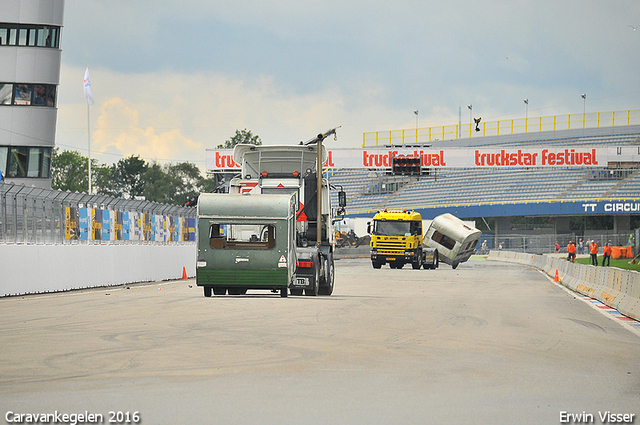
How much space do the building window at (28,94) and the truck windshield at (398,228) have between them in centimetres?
2199

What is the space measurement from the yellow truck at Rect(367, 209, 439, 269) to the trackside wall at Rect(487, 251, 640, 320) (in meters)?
8.66

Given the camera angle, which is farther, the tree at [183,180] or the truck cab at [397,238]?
the tree at [183,180]

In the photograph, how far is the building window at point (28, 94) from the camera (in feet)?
171

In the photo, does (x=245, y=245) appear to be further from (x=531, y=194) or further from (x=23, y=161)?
(x=531, y=194)

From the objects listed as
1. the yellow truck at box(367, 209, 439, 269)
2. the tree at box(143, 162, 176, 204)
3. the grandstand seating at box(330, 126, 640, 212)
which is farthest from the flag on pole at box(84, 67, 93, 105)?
the tree at box(143, 162, 176, 204)

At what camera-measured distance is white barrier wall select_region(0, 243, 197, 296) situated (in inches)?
842

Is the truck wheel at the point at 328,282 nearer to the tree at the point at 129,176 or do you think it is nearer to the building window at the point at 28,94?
the building window at the point at 28,94

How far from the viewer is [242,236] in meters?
21.5

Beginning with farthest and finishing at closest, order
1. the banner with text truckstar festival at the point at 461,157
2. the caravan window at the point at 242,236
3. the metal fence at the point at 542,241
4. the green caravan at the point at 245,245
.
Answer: the metal fence at the point at 542,241, the banner with text truckstar festival at the point at 461,157, the caravan window at the point at 242,236, the green caravan at the point at 245,245

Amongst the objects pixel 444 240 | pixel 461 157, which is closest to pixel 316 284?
pixel 444 240

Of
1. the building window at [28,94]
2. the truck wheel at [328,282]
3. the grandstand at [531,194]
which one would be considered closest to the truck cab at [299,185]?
the truck wheel at [328,282]

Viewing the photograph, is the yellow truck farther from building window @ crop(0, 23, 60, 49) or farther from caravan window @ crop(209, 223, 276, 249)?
caravan window @ crop(209, 223, 276, 249)

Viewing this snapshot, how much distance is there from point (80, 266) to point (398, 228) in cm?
2498

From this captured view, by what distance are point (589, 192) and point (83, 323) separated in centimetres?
7487
